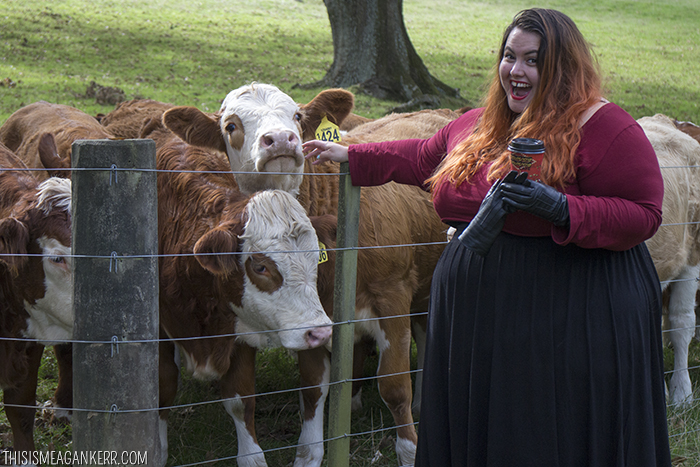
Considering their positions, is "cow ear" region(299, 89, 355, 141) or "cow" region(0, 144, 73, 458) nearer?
"cow" region(0, 144, 73, 458)

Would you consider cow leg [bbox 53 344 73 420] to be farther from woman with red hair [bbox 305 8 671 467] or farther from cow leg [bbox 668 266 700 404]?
cow leg [bbox 668 266 700 404]

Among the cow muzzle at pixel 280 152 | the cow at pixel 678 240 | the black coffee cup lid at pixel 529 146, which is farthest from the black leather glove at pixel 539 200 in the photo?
the cow at pixel 678 240

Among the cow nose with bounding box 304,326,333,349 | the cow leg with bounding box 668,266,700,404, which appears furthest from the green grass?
the cow nose with bounding box 304,326,333,349

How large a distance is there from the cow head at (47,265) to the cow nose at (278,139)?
3.99 feet

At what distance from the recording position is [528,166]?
2383 mm

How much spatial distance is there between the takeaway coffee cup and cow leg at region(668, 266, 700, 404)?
351 centimetres

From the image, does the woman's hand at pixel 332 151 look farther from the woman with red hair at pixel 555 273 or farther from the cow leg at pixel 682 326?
the cow leg at pixel 682 326

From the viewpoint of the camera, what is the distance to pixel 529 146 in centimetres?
238

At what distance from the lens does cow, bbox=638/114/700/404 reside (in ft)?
17.8

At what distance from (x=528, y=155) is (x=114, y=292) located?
5.44 feet

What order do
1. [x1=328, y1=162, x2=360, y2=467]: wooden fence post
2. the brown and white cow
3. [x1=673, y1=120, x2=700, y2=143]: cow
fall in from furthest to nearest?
[x1=673, y1=120, x2=700, y2=143]: cow < the brown and white cow < [x1=328, y1=162, x2=360, y2=467]: wooden fence post

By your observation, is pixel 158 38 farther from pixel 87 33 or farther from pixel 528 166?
pixel 528 166

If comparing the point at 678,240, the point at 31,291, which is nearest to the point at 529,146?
the point at 31,291

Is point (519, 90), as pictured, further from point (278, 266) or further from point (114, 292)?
point (114, 292)
